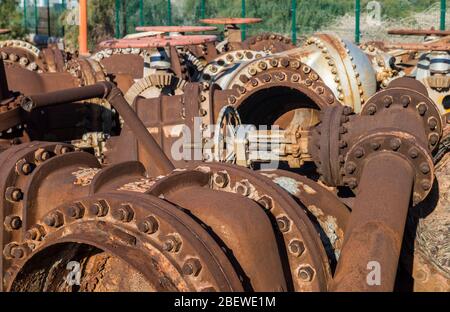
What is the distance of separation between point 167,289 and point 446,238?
2.19m

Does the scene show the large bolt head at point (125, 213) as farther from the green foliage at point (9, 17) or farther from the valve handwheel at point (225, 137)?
the green foliage at point (9, 17)

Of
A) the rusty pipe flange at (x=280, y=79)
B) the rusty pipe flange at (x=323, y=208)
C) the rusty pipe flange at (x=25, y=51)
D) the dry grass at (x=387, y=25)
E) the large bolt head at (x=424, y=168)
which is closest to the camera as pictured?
A: the rusty pipe flange at (x=323, y=208)

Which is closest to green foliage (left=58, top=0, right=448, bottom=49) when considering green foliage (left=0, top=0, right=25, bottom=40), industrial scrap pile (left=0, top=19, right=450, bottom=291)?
green foliage (left=0, top=0, right=25, bottom=40)

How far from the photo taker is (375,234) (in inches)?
101

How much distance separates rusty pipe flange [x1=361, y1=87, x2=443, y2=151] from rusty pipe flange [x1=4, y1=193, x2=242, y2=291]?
2.15 meters

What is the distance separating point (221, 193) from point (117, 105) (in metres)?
2.24

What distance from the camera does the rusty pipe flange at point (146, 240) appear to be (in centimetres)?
218

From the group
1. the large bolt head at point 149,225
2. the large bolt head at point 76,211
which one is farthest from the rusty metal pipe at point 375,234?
the large bolt head at point 76,211

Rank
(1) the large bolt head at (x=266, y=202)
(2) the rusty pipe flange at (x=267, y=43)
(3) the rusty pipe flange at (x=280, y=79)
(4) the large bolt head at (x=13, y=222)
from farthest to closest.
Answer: (2) the rusty pipe flange at (x=267, y=43)
(3) the rusty pipe flange at (x=280, y=79)
(4) the large bolt head at (x=13, y=222)
(1) the large bolt head at (x=266, y=202)

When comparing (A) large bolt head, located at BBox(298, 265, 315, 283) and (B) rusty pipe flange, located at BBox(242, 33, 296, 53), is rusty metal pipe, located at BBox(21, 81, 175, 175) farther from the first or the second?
(B) rusty pipe flange, located at BBox(242, 33, 296, 53)

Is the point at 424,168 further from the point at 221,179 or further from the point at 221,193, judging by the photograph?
the point at 221,193

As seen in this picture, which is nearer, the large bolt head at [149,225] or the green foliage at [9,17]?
the large bolt head at [149,225]

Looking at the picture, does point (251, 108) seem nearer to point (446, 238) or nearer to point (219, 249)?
point (446, 238)

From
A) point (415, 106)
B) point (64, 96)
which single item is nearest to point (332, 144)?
point (415, 106)
